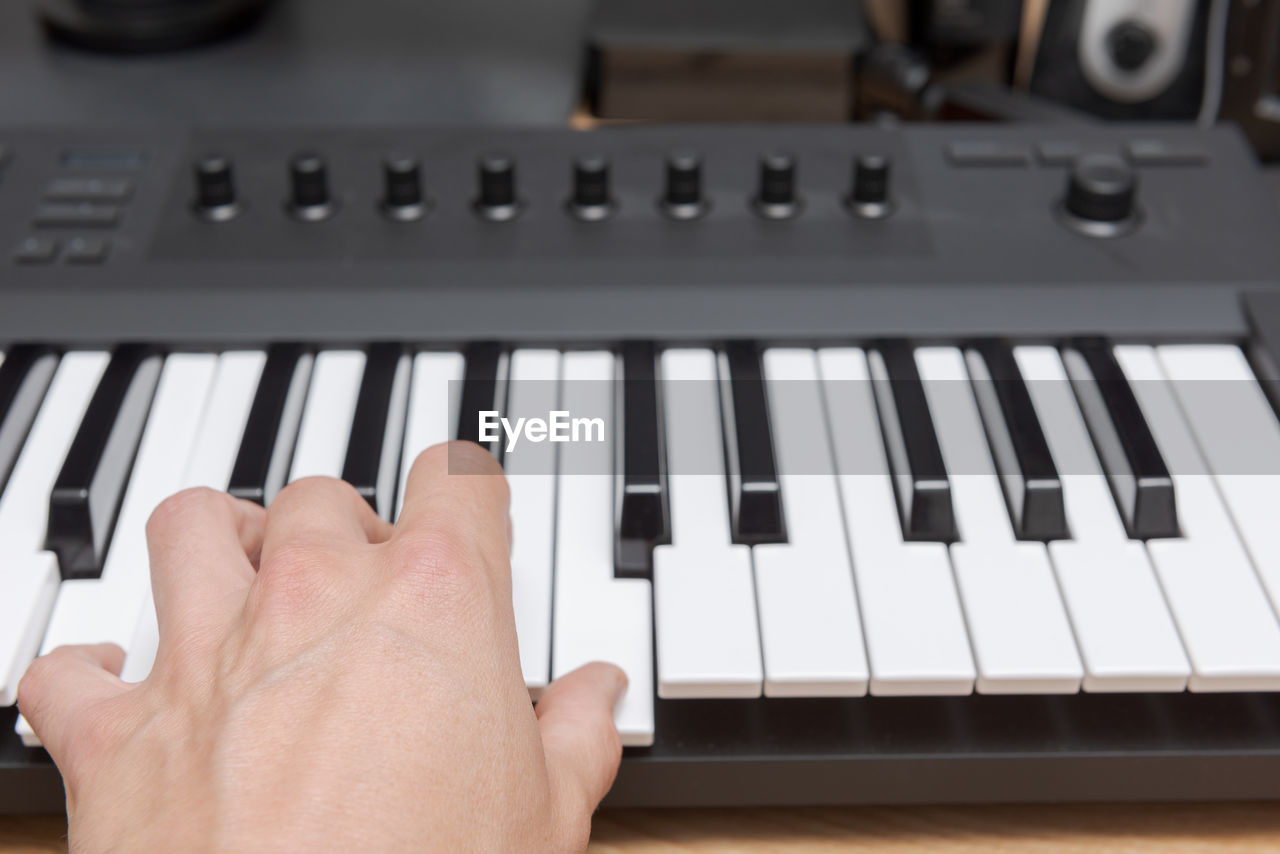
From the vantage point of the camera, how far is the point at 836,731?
1.84 ft

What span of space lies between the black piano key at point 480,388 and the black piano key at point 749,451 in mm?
136

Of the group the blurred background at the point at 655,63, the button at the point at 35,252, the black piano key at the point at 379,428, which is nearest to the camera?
the black piano key at the point at 379,428

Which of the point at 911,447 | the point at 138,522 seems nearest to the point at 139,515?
the point at 138,522

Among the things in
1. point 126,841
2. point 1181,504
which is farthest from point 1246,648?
point 126,841

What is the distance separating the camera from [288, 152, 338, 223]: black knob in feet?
2.53

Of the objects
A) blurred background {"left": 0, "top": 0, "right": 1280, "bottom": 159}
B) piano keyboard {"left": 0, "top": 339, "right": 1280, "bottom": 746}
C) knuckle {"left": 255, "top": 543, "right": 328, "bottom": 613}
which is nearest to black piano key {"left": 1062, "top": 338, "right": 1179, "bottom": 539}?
piano keyboard {"left": 0, "top": 339, "right": 1280, "bottom": 746}

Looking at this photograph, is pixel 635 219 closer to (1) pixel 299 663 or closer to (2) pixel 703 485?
(2) pixel 703 485

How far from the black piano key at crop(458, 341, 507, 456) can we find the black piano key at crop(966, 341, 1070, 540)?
286 millimetres

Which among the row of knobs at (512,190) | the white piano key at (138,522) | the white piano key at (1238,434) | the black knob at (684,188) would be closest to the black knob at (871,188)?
the row of knobs at (512,190)

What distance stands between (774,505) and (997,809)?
0.19 metres

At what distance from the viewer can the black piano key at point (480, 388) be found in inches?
26.3

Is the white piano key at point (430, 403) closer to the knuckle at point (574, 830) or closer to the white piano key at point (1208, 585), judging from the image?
the knuckle at point (574, 830)

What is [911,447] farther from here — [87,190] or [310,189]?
[87,190]

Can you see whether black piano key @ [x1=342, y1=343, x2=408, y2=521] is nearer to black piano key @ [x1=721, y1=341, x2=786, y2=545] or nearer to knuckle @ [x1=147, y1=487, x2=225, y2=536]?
knuckle @ [x1=147, y1=487, x2=225, y2=536]
